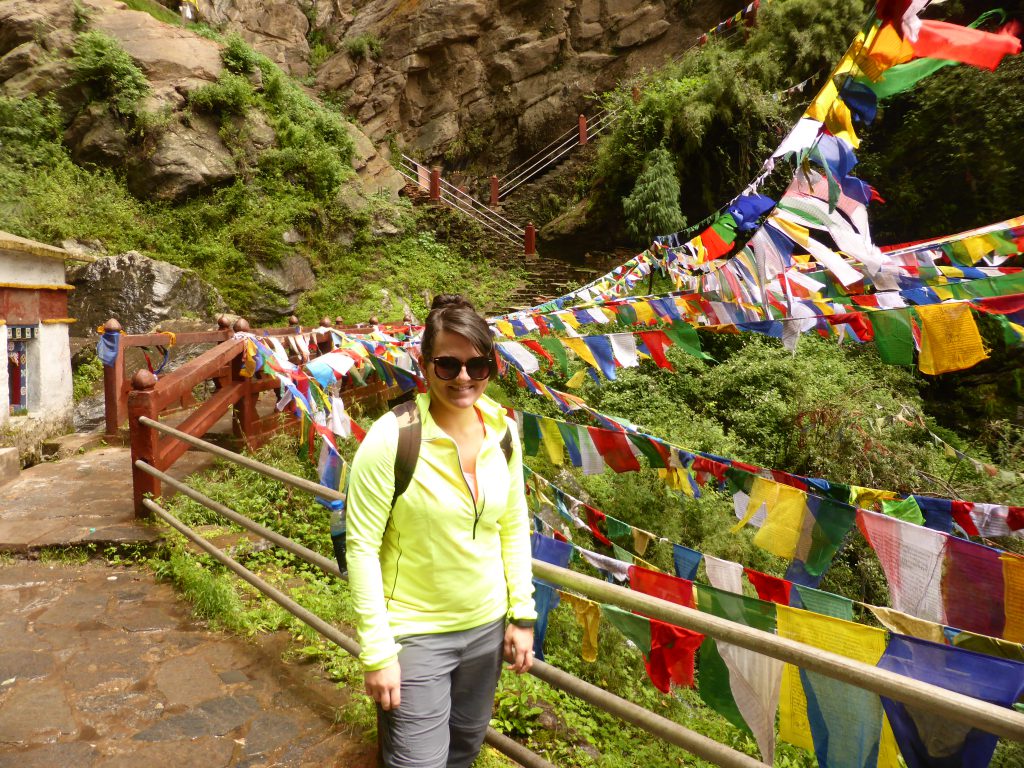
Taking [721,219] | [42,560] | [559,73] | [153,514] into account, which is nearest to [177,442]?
[153,514]

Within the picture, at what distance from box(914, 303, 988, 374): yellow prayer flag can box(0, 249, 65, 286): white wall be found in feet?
26.7

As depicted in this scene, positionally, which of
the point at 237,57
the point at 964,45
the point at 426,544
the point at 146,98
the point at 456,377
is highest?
the point at 237,57

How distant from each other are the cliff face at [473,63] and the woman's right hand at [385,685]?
894 inches

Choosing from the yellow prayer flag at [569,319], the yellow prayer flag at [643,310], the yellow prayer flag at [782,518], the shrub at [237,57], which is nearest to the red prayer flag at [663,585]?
the yellow prayer flag at [782,518]

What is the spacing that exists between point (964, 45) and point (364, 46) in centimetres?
2428

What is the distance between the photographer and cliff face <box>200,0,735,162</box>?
21109 mm

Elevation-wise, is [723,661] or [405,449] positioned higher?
[405,449]

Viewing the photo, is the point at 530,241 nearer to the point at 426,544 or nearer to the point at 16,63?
the point at 16,63

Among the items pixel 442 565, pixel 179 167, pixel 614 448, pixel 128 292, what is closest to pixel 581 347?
pixel 614 448

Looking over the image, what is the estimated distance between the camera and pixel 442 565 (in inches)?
57.7

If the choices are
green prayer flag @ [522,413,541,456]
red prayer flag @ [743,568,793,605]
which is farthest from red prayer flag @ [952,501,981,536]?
green prayer flag @ [522,413,541,456]

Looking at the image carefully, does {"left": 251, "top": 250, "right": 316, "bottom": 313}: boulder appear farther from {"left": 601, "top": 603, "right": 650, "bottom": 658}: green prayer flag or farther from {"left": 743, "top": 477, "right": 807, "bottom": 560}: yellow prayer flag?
{"left": 601, "top": 603, "right": 650, "bottom": 658}: green prayer flag

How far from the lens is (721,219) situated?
6.05m

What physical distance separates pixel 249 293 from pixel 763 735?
44.3ft
